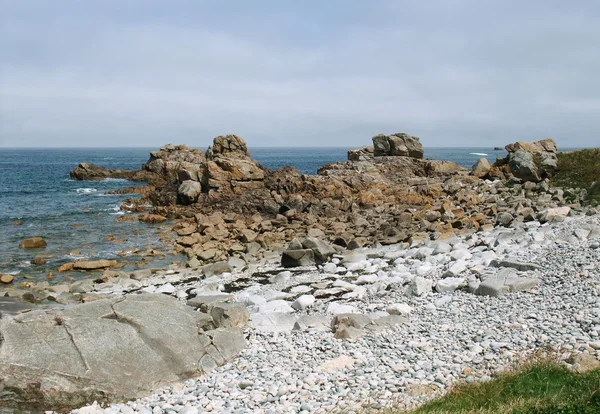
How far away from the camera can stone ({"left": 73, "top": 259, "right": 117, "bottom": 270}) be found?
22391 mm

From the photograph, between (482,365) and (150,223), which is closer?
(482,365)

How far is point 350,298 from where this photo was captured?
14.5m

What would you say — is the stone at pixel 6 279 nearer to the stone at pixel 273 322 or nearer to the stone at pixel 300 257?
the stone at pixel 300 257

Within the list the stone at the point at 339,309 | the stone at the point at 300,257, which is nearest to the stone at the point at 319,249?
the stone at the point at 300,257

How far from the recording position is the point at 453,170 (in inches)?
1828

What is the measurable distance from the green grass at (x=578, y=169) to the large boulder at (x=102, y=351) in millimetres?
28119

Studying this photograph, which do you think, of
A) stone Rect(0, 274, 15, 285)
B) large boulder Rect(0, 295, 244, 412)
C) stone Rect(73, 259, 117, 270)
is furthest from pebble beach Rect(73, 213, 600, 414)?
stone Rect(0, 274, 15, 285)

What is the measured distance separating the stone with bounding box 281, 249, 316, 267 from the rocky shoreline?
43 mm

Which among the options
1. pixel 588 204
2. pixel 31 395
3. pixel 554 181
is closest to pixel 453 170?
pixel 554 181

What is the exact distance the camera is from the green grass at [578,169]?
32.4 meters

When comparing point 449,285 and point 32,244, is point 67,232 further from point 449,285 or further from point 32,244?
point 449,285

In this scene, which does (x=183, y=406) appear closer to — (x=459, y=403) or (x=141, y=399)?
(x=141, y=399)

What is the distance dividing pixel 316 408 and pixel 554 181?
32004 millimetres

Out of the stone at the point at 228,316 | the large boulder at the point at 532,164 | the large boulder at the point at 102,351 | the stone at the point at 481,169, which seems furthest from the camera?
the stone at the point at 481,169
